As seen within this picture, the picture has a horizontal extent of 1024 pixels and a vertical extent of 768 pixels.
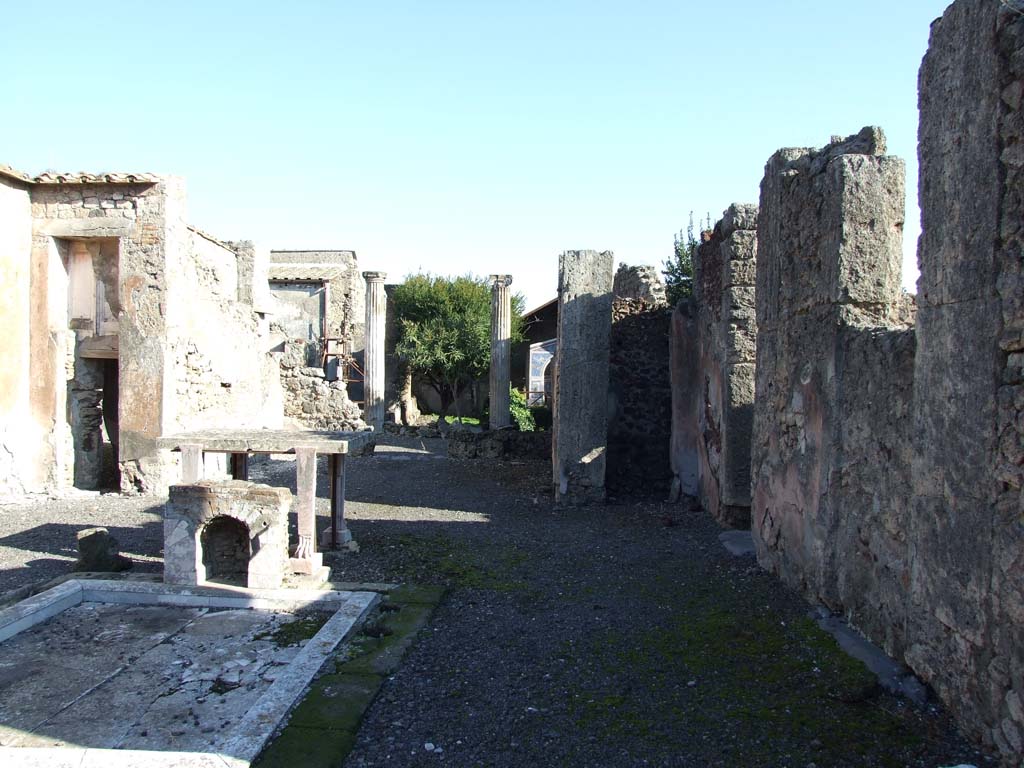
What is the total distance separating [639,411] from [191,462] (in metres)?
6.14

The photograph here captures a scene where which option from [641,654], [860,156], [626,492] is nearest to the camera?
[641,654]

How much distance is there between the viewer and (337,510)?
298 inches

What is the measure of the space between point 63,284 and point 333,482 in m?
6.93

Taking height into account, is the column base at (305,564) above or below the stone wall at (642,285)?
below

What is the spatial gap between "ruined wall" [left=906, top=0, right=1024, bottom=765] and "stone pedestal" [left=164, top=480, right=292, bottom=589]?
4.39 metres

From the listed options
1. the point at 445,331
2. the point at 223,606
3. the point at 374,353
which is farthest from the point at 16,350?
the point at 445,331

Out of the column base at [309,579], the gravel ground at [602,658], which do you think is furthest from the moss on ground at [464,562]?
the column base at [309,579]

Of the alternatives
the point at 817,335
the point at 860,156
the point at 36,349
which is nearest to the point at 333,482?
the point at 817,335

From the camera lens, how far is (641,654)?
4574mm

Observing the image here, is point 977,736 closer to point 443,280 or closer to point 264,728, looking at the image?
point 264,728

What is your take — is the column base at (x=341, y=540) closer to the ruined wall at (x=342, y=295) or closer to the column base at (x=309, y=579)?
the column base at (x=309, y=579)

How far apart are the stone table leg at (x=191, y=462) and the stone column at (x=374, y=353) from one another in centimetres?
1435

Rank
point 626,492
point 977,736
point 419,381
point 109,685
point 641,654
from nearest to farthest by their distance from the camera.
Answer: point 977,736, point 109,685, point 641,654, point 626,492, point 419,381

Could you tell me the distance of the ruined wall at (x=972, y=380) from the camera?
2.96 m
